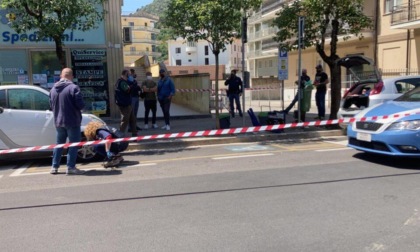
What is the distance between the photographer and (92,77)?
1430 centimetres

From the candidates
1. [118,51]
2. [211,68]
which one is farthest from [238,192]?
[211,68]

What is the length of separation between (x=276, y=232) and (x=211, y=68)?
72.1 metres

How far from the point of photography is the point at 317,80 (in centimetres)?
1397

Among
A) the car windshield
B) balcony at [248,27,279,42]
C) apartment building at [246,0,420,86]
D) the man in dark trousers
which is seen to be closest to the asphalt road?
the car windshield

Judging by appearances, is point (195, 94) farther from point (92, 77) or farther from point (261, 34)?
point (261, 34)

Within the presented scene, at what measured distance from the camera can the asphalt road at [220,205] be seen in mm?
4180

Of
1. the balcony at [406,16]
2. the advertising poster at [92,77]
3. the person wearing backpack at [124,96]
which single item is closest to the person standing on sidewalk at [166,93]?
the person wearing backpack at [124,96]

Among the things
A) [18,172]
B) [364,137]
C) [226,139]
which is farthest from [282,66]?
[18,172]

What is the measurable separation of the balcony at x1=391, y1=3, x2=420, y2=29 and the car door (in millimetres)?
21343

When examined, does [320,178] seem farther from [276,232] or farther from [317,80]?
[317,80]

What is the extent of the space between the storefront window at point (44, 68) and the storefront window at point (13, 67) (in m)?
0.27

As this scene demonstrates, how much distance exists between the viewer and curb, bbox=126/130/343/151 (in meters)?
10.1

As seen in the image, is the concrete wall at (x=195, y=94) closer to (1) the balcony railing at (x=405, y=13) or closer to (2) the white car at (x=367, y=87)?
(2) the white car at (x=367, y=87)

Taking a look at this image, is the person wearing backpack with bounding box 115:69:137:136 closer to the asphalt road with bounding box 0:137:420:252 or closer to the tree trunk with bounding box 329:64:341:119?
the asphalt road with bounding box 0:137:420:252
